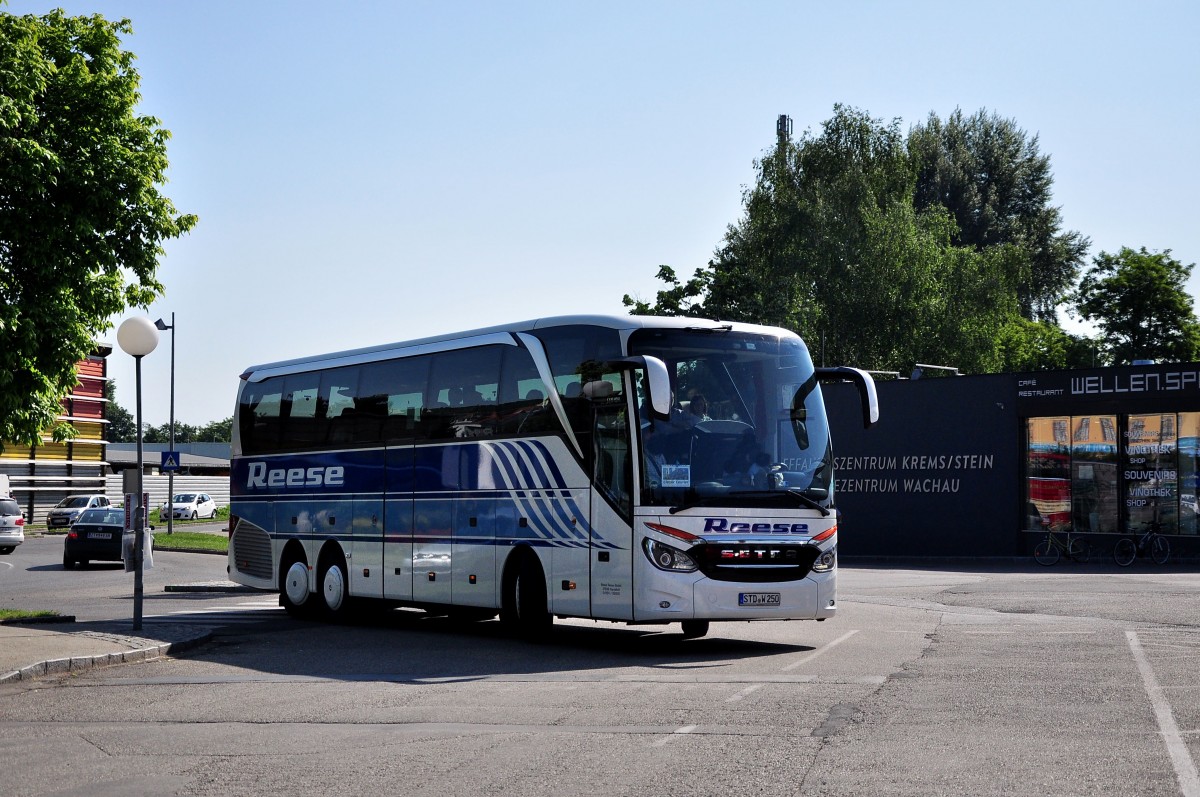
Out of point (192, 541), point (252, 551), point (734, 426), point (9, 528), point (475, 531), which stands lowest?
point (192, 541)

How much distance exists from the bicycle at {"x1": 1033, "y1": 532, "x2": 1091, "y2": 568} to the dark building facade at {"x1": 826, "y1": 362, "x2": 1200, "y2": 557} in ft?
2.84

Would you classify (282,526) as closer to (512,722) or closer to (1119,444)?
(512,722)

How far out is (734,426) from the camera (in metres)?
14.7

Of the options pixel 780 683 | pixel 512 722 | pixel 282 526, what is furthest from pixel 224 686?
pixel 282 526

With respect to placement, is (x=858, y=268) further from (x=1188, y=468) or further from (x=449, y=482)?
(x=449, y=482)

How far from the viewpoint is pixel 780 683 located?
11812 mm

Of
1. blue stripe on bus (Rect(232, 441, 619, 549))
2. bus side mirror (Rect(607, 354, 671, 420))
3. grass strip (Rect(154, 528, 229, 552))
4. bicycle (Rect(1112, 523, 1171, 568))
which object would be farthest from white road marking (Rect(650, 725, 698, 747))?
grass strip (Rect(154, 528, 229, 552))

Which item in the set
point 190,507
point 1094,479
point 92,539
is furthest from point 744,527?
point 190,507

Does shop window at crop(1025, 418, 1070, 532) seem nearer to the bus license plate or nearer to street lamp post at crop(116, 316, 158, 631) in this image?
the bus license plate

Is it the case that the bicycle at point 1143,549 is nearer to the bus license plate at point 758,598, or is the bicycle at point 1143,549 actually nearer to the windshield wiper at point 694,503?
the bus license plate at point 758,598

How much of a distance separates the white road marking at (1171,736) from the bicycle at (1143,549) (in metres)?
21.2

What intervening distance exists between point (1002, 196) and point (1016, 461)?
47.1 meters

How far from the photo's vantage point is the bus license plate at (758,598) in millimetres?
14312

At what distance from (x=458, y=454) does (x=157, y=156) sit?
6244 mm
